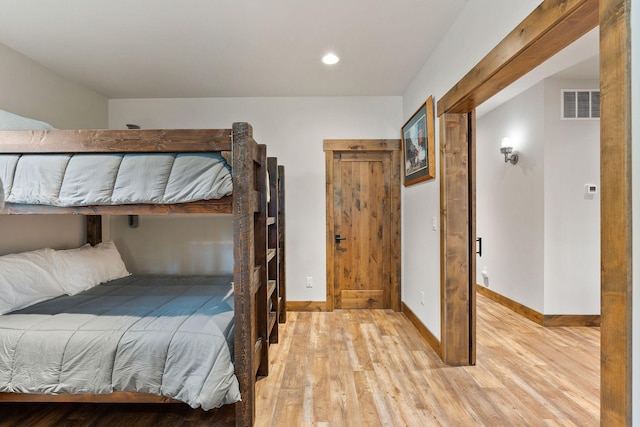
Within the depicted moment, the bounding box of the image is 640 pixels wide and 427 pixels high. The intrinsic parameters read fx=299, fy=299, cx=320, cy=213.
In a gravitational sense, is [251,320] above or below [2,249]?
below

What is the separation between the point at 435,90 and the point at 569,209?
1.95 meters

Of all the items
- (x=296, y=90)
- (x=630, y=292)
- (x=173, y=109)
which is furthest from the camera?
(x=173, y=109)

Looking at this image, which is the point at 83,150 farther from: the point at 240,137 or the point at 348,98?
the point at 348,98

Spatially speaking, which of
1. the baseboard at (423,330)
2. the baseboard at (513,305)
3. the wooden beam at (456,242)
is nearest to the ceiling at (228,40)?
the wooden beam at (456,242)

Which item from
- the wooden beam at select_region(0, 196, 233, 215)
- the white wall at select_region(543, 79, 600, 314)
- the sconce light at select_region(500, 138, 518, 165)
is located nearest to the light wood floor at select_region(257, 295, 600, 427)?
the white wall at select_region(543, 79, 600, 314)

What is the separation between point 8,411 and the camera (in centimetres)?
181

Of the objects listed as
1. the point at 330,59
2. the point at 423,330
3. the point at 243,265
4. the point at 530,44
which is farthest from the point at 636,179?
the point at 330,59

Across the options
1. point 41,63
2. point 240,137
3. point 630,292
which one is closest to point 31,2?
point 41,63

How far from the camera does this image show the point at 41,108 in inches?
108

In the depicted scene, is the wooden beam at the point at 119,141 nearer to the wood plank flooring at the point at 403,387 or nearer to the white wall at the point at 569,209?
the wood plank flooring at the point at 403,387

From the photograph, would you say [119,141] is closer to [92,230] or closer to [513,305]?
[92,230]

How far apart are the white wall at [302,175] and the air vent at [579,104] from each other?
1656mm

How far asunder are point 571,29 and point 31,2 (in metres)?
3.03

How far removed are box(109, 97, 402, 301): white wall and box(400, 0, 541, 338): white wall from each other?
500 mm
